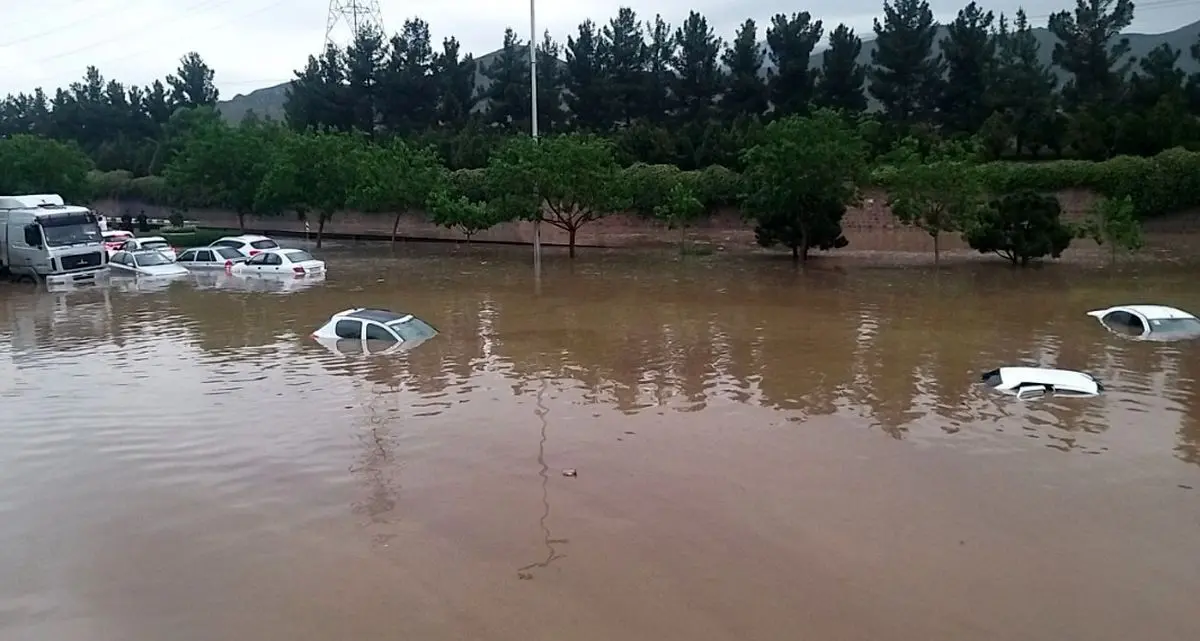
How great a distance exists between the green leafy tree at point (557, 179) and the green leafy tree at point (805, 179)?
20.0 feet

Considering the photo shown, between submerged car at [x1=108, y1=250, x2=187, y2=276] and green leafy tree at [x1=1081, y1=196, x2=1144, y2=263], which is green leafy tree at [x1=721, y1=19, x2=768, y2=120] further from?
submerged car at [x1=108, y1=250, x2=187, y2=276]

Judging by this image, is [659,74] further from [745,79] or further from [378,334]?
[378,334]

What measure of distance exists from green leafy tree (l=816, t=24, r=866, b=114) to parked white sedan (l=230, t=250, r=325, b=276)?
40.3 metres

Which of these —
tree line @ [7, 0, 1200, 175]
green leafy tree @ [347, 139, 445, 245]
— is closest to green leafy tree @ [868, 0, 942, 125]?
tree line @ [7, 0, 1200, 175]

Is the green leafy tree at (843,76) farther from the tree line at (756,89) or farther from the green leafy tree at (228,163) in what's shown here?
the green leafy tree at (228,163)

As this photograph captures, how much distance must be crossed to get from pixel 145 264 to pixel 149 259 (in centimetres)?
29

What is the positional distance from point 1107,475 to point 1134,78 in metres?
55.4

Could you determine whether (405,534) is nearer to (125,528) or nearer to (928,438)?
(125,528)

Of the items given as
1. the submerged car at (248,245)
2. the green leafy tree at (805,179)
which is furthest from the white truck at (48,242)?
the green leafy tree at (805,179)

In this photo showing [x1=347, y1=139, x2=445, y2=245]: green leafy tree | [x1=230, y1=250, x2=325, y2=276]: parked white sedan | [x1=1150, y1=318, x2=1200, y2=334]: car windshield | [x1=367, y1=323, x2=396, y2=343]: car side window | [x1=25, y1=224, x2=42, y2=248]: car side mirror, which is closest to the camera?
[x1=1150, y1=318, x2=1200, y2=334]: car windshield

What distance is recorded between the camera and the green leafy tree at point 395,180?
49.8 meters

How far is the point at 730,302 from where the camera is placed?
96.3 ft

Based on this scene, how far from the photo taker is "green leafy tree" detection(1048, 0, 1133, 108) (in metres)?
62.2

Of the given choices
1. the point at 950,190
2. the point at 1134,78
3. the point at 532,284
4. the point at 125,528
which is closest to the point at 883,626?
the point at 125,528
